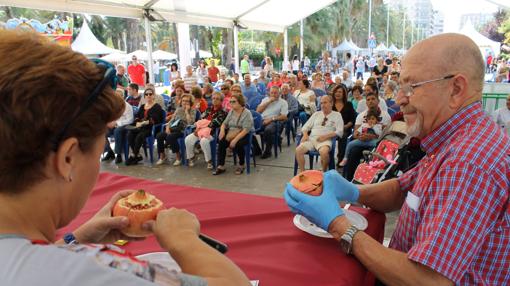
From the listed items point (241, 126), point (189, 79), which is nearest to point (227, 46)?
point (189, 79)

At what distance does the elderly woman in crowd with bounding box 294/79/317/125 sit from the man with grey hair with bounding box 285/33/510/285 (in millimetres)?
5937

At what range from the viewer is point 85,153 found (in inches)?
24.9

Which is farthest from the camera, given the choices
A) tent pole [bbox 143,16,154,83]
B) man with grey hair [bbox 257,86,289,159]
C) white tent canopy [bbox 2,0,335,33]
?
tent pole [bbox 143,16,154,83]

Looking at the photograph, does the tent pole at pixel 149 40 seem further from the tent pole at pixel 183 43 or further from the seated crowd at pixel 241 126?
the seated crowd at pixel 241 126

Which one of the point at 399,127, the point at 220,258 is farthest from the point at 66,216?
the point at 399,127

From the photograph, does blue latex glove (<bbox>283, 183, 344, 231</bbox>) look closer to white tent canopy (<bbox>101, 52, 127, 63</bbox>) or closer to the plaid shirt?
the plaid shirt

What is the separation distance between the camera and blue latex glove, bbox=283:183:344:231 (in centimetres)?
126

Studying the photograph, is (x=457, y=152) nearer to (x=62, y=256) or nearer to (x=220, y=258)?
(x=220, y=258)

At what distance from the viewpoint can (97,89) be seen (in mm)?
597

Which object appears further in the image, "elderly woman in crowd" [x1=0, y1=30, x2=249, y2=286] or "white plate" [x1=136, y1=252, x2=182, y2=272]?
"white plate" [x1=136, y1=252, x2=182, y2=272]

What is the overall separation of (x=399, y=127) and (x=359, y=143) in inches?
23.7

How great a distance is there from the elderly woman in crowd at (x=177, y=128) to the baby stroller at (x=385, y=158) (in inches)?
120

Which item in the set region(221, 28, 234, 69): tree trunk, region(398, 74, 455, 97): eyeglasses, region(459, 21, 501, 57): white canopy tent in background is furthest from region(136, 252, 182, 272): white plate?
region(221, 28, 234, 69): tree trunk

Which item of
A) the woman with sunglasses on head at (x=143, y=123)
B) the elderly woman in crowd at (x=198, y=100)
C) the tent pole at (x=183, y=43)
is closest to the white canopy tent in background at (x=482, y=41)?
the tent pole at (x=183, y=43)
